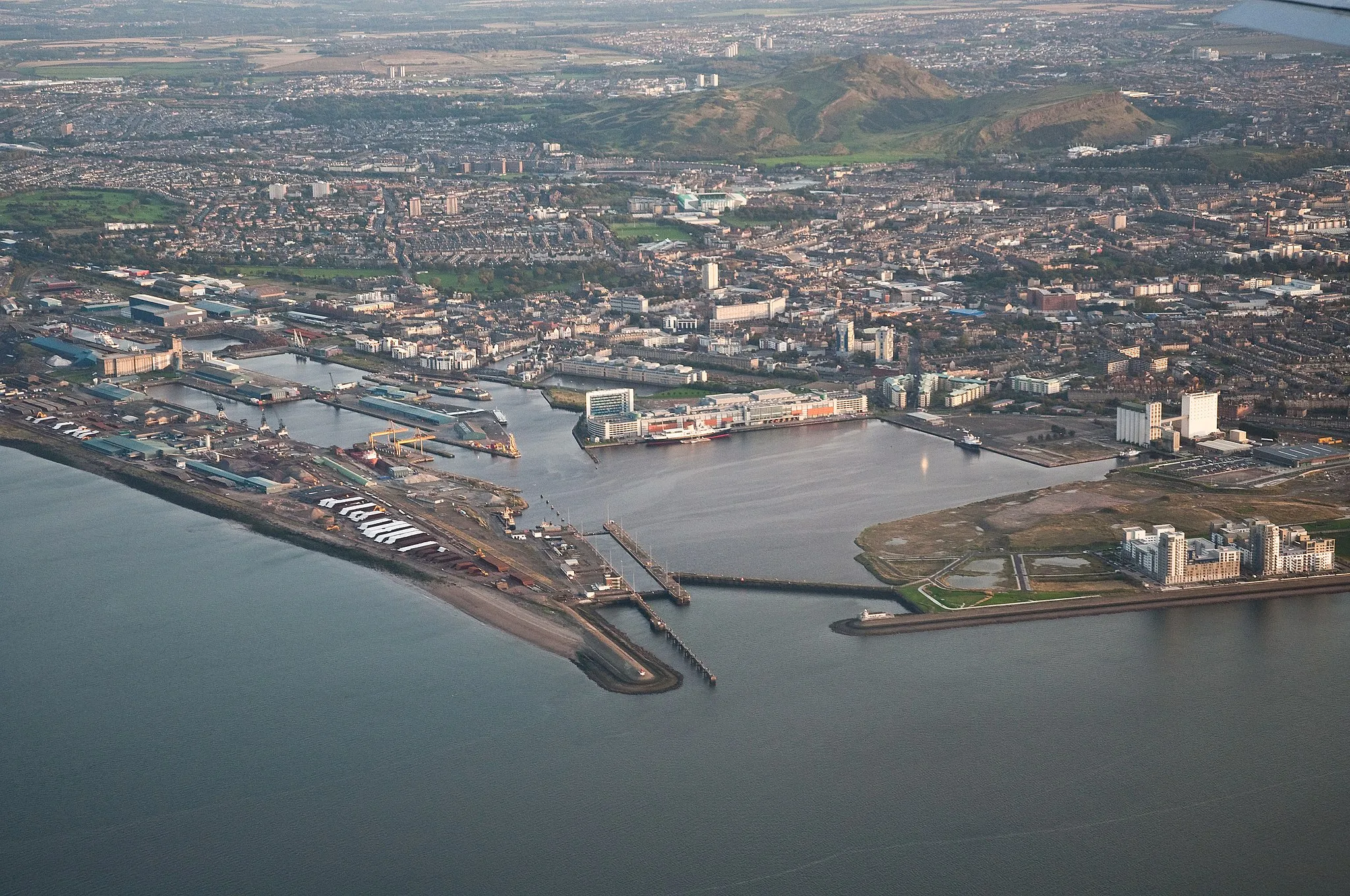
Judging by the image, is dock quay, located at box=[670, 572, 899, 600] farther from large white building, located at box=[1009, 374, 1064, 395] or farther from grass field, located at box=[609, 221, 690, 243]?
grass field, located at box=[609, 221, 690, 243]

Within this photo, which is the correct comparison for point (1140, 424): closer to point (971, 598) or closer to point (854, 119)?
point (971, 598)

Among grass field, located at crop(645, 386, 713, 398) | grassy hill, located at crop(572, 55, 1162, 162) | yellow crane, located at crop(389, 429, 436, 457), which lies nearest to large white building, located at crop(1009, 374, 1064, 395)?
grass field, located at crop(645, 386, 713, 398)

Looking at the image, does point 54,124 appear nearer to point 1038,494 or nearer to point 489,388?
point 489,388

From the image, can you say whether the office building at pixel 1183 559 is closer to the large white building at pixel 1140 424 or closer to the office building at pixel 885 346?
the large white building at pixel 1140 424

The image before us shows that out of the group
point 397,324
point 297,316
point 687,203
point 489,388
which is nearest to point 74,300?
point 297,316

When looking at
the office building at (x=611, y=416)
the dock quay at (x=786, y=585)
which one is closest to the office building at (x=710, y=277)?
the office building at (x=611, y=416)

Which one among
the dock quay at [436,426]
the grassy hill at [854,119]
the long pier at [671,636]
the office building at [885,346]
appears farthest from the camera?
the grassy hill at [854,119]

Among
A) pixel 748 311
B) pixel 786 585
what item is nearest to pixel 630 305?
pixel 748 311
